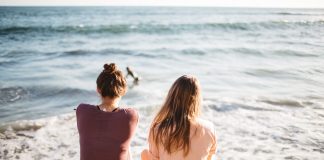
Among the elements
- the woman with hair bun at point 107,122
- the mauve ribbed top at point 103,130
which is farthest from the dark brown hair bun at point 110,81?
the mauve ribbed top at point 103,130

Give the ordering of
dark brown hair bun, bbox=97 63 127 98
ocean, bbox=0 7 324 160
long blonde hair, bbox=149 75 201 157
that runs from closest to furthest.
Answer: long blonde hair, bbox=149 75 201 157
dark brown hair bun, bbox=97 63 127 98
ocean, bbox=0 7 324 160

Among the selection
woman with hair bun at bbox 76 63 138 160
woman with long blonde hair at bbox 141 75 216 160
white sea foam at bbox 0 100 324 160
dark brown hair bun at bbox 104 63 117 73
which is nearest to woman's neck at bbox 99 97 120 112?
woman with hair bun at bbox 76 63 138 160

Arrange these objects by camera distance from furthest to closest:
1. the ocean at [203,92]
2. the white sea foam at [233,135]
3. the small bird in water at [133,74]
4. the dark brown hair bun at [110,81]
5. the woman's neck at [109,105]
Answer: the small bird in water at [133,74] < the ocean at [203,92] < the white sea foam at [233,135] < the woman's neck at [109,105] < the dark brown hair bun at [110,81]

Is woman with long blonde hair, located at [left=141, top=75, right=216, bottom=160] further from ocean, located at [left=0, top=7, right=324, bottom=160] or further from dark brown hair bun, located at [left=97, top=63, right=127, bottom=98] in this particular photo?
ocean, located at [left=0, top=7, right=324, bottom=160]

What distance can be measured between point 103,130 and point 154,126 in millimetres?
424

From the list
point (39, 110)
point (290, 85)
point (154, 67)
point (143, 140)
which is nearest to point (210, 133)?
point (143, 140)

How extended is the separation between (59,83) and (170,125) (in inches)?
304

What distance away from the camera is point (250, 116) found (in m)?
6.96

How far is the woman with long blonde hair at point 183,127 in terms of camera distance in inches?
101

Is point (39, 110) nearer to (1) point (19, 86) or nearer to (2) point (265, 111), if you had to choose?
(1) point (19, 86)

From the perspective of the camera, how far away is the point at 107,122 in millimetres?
2770

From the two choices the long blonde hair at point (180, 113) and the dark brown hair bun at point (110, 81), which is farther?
the dark brown hair bun at point (110, 81)

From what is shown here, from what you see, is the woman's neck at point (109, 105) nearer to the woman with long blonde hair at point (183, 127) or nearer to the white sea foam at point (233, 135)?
the woman with long blonde hair at point (183, 127)

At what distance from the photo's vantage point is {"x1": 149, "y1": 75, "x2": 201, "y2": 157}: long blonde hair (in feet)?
8.41
